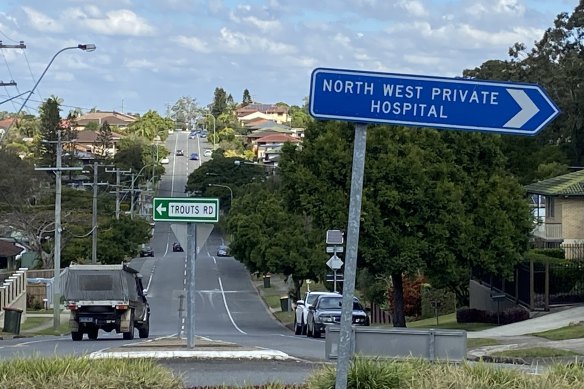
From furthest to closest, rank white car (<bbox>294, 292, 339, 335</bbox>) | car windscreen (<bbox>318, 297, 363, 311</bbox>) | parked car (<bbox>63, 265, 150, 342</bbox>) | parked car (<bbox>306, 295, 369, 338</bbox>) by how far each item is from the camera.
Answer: white car (<bbox>294, 292, 339, 335</bbox>)
car windscreen (<bbox>318, 297, 363, 311</bbox>)
parked car (<bbox>306, 295, 369, 338</bbox>)
parked car (<bbox>63, 265, 150, 342</bbox>)

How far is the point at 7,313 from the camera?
3862 cm

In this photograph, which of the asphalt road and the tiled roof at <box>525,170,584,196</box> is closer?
the asphalt road

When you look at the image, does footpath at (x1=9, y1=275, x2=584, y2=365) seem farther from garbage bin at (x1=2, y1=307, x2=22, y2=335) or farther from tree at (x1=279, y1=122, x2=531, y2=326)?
tree at (x1=279, y1=122, x2=531, y2=326)

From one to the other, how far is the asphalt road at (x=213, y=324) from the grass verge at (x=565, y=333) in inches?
230

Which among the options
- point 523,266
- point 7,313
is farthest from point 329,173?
point 7,313

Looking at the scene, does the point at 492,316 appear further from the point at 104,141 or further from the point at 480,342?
the point at 104,141

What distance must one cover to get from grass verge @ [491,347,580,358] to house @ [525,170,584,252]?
2613 cm

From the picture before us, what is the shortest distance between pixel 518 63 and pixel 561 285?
38949 mm

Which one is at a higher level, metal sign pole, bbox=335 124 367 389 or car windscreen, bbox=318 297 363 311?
metal sign pole, bbox=335 124 367 389

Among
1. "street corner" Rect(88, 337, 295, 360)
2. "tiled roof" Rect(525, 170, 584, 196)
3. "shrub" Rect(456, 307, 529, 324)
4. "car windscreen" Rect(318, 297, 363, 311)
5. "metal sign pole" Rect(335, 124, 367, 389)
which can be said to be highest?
"tiled roof" Rect(525, 170, 584, 196)

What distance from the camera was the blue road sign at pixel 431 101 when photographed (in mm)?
7004

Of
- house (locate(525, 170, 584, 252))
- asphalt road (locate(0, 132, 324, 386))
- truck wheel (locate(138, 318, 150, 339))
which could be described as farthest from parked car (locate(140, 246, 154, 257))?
truck wheel (locate(138, 318, 150, 339))

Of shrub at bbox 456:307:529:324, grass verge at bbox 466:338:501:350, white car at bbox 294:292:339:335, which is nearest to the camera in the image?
grass verge at bbox 466:338:501:350

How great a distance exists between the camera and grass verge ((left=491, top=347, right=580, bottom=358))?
21.1m
